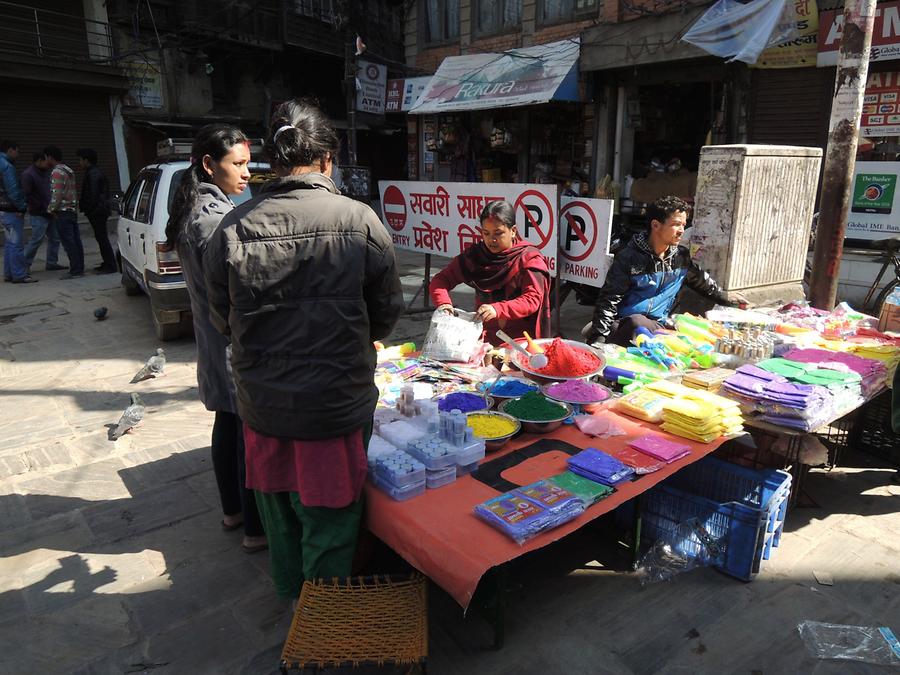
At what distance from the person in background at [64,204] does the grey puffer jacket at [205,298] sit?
7813 mm

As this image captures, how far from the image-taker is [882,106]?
7574mm

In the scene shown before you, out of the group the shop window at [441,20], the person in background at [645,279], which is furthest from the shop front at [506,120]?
the person in background at [645,279]

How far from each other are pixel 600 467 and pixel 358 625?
3.53 ft

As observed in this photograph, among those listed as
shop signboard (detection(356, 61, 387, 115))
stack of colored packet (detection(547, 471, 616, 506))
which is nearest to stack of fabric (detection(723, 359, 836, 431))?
stack of colored packet (detection(547, 471, 616, 506))

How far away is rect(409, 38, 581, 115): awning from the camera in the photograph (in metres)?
10.6

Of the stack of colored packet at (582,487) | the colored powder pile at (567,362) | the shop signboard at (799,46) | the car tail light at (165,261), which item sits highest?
the shop signboard at (799,46)

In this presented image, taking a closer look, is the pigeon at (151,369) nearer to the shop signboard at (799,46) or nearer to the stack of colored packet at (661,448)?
the stack of colored packet at (661,448)

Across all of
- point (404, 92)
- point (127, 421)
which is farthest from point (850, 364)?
point (404, 92)

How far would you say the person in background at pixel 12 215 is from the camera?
906 cm

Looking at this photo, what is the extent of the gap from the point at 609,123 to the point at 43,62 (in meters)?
12.9

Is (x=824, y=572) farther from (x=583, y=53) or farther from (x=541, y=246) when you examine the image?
(x=583, y=53)

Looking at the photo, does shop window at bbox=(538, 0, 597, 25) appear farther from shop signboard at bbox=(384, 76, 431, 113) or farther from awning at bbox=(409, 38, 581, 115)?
shop signboard at bbox=(384, 76, 431, 113)

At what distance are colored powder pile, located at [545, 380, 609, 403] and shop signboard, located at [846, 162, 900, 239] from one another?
267 inches

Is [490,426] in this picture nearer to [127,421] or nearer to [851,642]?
[851,642]
